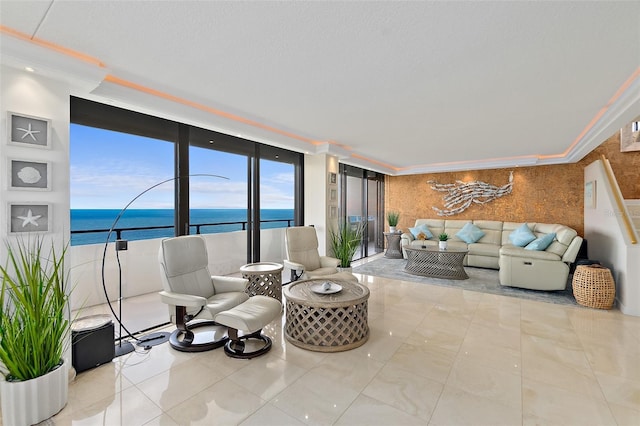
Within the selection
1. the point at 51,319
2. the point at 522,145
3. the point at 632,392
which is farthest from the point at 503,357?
the point at 522,145

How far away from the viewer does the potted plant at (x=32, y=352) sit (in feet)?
5.94

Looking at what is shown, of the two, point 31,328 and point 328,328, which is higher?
point 31,328

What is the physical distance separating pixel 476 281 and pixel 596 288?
1.79 meters

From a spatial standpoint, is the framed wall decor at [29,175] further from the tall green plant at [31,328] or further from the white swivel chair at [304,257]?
the white swivel chair at [304,257]

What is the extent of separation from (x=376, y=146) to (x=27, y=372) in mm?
5346

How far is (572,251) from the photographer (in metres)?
4.70

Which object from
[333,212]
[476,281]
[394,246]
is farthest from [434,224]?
[333,212]

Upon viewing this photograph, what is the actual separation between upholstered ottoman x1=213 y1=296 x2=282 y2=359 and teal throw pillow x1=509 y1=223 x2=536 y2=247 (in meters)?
5.65

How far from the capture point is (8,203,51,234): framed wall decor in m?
2.12

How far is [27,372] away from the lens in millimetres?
1878

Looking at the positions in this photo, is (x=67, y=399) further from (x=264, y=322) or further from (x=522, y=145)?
(x=522, y=145)

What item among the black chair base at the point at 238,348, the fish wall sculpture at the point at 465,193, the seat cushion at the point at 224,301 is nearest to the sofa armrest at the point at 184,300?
the seat cushion at the point at 224,301

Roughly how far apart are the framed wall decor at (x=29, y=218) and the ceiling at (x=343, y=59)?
1042mm

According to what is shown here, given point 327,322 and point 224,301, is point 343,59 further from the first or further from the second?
point 224,301
